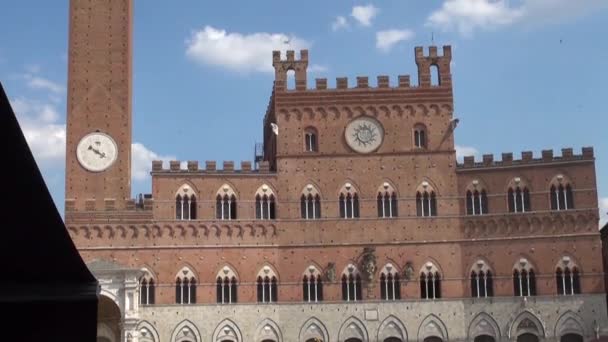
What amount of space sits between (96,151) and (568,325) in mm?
23688

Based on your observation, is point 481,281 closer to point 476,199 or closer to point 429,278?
point 429,278

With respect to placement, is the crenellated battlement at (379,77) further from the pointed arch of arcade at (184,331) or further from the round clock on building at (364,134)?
the pointed arch of arcade at (184,331)

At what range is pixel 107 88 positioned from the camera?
40.8 m

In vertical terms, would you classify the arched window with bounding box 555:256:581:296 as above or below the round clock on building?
below

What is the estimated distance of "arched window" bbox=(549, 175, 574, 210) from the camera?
3953 cm

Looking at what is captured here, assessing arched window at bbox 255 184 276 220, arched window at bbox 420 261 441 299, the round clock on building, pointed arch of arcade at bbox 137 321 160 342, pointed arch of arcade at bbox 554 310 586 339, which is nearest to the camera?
pointed arch of arcade at bbox 137 321 160 342

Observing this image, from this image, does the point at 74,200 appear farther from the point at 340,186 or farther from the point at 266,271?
the point at 340,186

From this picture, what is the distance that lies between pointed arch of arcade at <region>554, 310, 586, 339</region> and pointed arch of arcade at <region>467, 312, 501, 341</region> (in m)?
2.75

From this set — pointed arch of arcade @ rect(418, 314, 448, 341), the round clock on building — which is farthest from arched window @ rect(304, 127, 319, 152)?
pointed arch of arcade @ rect(418, 314, 448, 341)

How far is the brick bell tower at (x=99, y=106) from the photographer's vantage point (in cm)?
3947

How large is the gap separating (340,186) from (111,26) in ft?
46.1

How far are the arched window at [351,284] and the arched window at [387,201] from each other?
9.95 ft

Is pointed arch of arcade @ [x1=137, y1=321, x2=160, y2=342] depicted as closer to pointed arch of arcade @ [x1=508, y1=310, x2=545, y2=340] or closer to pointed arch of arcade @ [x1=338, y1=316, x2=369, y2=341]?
pointed arch of arcade @ [x1=338, y1=316, x2=369, y2=341]

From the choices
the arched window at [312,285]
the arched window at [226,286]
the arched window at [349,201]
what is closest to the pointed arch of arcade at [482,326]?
the arched window at [312,285]
